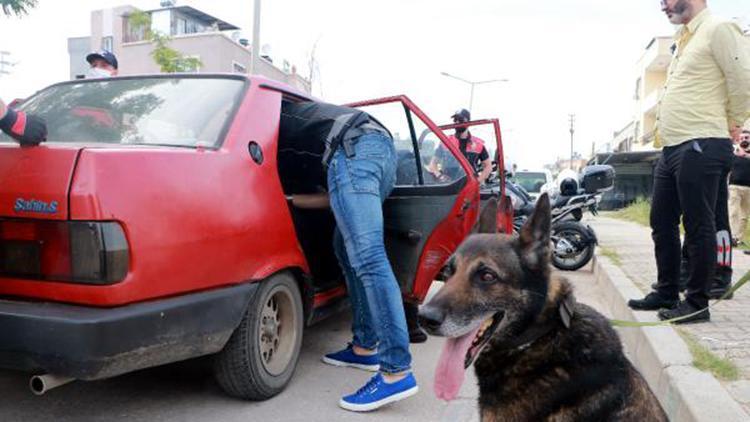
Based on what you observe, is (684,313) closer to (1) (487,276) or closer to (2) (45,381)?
(1) (487,276)

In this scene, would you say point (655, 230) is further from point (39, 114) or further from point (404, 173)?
point (39, 114)

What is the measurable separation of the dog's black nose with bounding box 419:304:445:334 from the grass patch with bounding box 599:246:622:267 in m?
5.45

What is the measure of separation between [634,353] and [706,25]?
87.2 inches

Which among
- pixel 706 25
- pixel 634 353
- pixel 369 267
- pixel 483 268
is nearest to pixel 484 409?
pixel 483 268

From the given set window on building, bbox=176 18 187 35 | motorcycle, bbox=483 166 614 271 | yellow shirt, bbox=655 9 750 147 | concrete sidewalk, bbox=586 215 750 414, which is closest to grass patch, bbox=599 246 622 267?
concrete sidewalk, bbox=586 215 750 414

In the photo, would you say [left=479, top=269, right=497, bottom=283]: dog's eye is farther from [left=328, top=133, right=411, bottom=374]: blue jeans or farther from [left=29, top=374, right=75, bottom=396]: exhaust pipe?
[left=29, top=374, right=75, bottom=396]: exhaust pipe

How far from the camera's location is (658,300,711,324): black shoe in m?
3.77

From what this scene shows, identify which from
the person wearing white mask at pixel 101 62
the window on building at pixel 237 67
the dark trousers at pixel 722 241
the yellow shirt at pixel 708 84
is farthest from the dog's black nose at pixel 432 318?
the window on building at pixel 237 67

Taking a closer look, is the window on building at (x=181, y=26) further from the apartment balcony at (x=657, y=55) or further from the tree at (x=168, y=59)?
the apartment balcony at (x=657, y=55)

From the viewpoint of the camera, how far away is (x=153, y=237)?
2295mm

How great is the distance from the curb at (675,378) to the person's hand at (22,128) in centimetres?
280

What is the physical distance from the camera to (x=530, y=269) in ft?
6.88

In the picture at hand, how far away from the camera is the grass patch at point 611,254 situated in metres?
7.11

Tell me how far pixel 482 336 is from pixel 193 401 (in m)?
1.67
